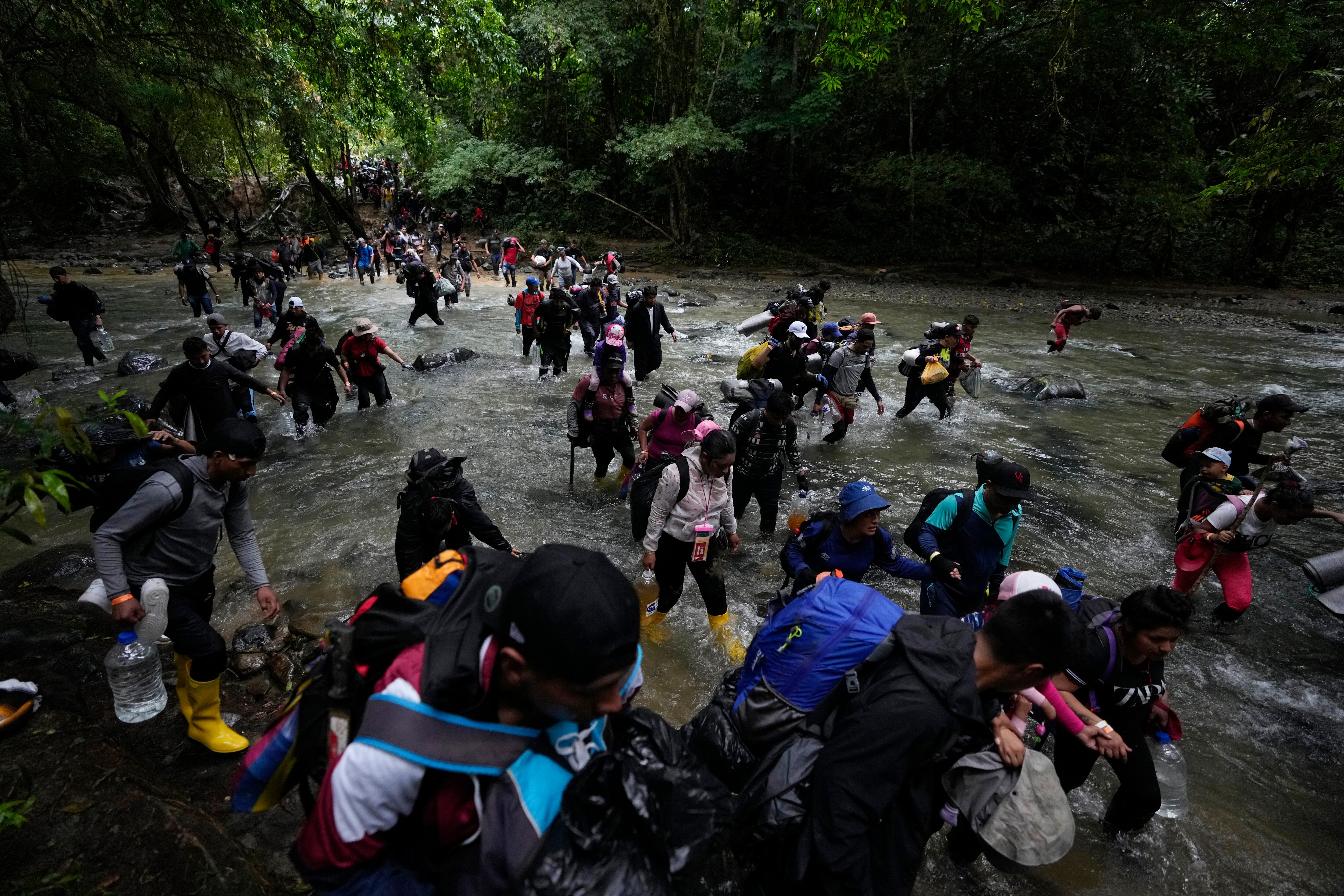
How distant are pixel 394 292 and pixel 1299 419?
2209 cm

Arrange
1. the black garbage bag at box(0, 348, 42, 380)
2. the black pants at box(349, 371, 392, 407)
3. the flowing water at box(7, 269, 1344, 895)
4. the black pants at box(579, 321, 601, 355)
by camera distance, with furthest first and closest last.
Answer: the black pants at box(579, 321, 601, 355)
the black pants at box(349, 371, 392, 407)
the black garbage bag at box(0, 348, 42, 380)
the flowing water at box(7, 269, 1344, 895)

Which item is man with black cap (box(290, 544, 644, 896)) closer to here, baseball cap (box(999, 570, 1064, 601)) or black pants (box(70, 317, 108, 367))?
baseball cap (box(999, 570, 1064, 601))

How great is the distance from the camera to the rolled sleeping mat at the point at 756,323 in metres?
8.66

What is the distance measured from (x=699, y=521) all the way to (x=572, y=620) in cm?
303

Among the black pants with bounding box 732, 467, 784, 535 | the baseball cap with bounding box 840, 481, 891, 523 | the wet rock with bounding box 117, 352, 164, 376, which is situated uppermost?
the baseball cap with bounding box 840, 481, 891, 523

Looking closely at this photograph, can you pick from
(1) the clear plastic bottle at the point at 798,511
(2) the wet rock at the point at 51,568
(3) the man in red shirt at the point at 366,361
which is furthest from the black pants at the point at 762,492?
(2) the wet rock at the point at 51,568

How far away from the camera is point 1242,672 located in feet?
15.8

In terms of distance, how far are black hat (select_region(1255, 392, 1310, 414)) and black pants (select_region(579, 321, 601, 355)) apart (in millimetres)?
9360

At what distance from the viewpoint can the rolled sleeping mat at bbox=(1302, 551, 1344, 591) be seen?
4.27 meters

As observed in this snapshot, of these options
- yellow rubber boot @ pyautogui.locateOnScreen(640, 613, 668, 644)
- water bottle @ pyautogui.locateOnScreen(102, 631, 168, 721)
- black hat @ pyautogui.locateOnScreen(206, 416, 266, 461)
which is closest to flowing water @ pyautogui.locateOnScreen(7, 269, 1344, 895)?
yellow rubber boot @ pyautogui.locateOnScreen(640, 613, 668, 644)

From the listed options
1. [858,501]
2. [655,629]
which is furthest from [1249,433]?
[655,629]

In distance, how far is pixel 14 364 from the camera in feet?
22.6

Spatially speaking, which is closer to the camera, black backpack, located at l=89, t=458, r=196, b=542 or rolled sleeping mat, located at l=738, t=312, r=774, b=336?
black backpack, located at l=89, t=458, r=196, b=542

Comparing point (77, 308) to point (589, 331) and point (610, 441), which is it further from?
point (610, 441)
